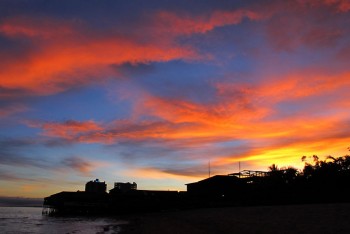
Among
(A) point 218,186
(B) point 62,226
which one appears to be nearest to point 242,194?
(A) point 218,186

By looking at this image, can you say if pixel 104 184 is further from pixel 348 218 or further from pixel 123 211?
pixel 348 218

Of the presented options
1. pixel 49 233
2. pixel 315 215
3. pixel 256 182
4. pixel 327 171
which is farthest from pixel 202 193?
pixel 315 215

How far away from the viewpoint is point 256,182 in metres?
71.1

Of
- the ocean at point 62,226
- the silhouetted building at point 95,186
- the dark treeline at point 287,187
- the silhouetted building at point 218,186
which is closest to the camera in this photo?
the ocean at point 62,226

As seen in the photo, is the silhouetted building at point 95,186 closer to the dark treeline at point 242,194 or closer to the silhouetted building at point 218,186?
the dark treeline at point 242,194

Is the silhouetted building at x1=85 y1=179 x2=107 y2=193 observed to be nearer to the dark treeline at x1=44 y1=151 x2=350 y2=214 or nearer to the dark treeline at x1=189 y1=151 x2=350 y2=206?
the dark treeline at x1=44 y1=151 x2=350 y2=214

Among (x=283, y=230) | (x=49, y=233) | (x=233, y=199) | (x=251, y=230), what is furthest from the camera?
(x=233, y=199)

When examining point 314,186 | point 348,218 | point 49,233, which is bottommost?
point 49,233

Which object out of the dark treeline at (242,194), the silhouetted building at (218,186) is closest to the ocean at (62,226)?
the dark treeline at (242,194)

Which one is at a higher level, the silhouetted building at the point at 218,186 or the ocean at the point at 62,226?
the silhouetted building at the point at 218,186

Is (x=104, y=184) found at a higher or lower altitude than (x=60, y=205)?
higher

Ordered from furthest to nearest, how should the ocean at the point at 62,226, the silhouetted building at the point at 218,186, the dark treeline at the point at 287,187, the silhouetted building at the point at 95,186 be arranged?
the silhouetted building at the point at 95,186, the silhouetted building at the point at 218,186, the dark treeline at the point at 287,187, the ocean at the point at 62,226

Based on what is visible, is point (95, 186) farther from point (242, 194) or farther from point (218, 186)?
point (242, 194)

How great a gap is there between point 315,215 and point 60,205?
247ft
